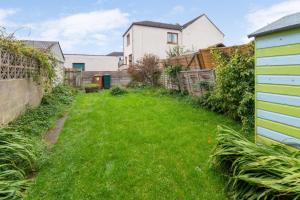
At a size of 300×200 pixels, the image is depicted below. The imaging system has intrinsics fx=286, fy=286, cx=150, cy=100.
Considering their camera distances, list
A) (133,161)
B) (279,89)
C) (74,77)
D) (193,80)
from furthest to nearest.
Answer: (74,77), (193,80), (133,161), (279,89)

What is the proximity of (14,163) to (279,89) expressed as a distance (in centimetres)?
376

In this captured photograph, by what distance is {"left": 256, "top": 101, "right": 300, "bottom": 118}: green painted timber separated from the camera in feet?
11.6

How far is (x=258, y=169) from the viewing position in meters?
3.02

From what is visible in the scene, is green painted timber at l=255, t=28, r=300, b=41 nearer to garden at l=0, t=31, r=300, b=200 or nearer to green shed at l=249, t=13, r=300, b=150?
green shed at l=249, t=13, r=300, b=150

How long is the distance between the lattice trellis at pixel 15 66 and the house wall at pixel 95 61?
25.7 metres

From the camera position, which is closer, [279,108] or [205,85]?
[279,108]

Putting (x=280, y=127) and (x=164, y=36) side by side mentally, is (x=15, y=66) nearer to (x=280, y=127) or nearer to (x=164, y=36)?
(x=280, y=127)

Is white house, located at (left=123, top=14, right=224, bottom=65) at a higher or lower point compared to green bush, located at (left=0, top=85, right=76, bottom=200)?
higher

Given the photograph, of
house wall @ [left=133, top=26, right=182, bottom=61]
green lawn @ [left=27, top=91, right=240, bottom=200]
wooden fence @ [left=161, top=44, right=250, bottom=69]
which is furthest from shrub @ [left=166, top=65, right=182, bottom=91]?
house wall @ [left=133, top=26, right=182, bottom=61]

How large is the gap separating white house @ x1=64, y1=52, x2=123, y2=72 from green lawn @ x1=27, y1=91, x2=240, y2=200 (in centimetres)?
2799

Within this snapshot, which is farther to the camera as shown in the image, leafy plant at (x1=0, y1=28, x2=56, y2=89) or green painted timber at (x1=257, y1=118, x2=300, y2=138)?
leafy plant at (x1=0, y1=28, x2=56, y2=89)

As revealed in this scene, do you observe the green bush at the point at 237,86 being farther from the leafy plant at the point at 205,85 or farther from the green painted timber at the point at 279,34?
the green painted timber at the point at 279,34

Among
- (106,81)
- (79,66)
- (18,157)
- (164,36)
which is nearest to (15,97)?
(18,157)

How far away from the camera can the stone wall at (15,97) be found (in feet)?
20.0
